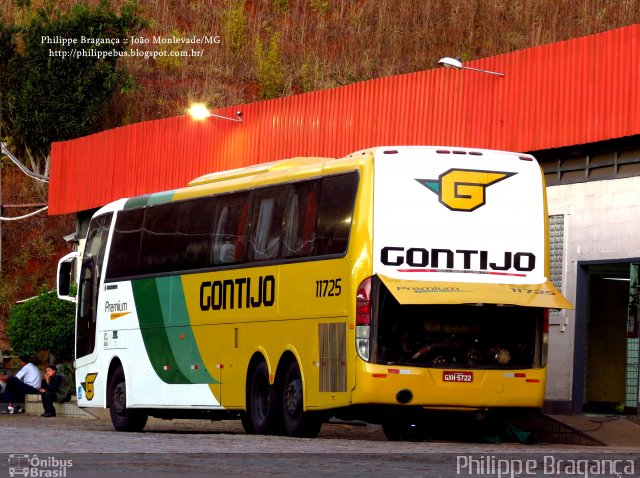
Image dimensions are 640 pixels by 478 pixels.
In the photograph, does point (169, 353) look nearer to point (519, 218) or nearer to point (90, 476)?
point (519, 218)

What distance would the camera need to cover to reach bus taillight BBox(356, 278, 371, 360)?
749 inches

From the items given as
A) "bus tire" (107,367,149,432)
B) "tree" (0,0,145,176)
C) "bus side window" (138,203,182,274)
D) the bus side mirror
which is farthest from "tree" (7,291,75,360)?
"bus side window" (138,203,182,274)

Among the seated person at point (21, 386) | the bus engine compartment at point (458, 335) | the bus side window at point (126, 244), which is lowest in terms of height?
the seated person at point (21, 386)

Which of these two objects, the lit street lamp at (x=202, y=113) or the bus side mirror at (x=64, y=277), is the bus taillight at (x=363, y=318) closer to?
the bus side mirror at (x=64, y=277)

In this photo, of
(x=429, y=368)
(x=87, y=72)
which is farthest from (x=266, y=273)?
(x=87, y=72)

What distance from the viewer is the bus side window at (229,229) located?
2186 centimetres

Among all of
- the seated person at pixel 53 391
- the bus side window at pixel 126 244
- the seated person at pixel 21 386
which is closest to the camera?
the bus side window at pixel 126 244

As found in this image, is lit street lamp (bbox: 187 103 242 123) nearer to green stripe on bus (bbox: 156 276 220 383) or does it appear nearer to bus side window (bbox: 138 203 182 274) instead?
bus side window (bbox: 138 203 182 274)

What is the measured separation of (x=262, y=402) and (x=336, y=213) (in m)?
3.08

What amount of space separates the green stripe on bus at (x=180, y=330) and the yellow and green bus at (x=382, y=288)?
75cm

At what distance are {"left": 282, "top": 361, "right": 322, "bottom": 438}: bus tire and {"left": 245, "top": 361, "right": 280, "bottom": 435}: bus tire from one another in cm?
16

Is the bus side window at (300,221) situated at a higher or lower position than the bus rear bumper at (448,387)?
higher

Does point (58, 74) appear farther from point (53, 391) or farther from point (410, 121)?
point (410, 121)

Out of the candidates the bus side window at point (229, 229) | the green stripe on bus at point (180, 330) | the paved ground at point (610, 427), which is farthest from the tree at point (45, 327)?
the paved ground at point (610, 427)
